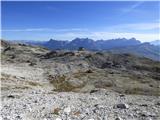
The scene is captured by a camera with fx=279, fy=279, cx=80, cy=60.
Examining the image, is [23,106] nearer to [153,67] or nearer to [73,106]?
[73,106]

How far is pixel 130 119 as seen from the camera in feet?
78.9

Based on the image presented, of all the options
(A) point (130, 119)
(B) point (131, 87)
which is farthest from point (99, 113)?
(B) point (131, 87)

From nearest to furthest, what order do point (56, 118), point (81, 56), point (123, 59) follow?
point (56, 118) < point (123, 59) < point (81, 56)

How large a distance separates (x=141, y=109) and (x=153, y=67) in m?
72.2

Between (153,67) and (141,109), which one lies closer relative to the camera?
(141,109)

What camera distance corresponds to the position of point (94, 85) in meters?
60.7

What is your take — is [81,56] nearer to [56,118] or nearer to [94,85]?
[94,85]

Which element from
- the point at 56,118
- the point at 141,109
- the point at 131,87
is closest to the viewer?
the point at 56,118

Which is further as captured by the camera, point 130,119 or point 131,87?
point 131,87

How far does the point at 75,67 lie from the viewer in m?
91.8

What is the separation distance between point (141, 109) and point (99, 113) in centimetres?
480

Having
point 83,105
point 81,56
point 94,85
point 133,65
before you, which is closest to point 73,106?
point 83,105

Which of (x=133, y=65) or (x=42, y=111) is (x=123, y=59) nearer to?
(x=133, y=65)

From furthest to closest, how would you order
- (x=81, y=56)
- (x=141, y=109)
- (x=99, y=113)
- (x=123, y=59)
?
(x=81, y=56) → (x=123, y=59) → (x=141, y=109) → (x=99, y=113)
